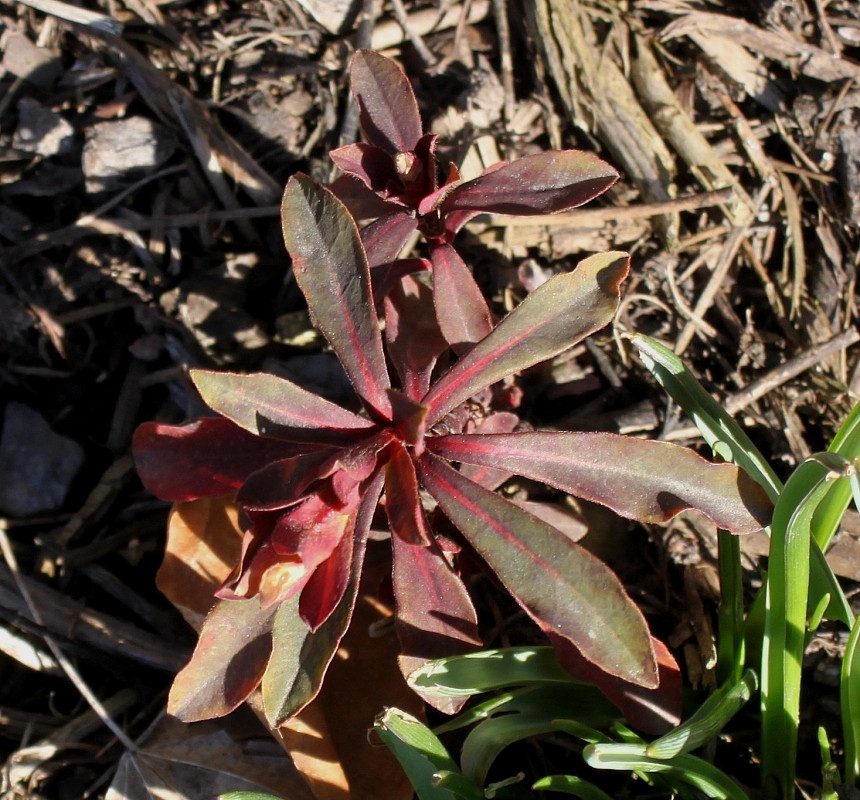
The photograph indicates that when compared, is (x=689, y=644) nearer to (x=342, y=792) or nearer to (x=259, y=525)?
(x=342, y=792)

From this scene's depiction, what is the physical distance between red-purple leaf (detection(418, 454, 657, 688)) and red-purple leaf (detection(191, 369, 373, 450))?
0.29m

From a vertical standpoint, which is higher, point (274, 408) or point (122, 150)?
point (122, 150)

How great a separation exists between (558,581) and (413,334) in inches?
28.9

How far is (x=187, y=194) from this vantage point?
8.47 ft

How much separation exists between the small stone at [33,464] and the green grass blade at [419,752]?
133cm

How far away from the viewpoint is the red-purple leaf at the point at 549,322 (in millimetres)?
1602

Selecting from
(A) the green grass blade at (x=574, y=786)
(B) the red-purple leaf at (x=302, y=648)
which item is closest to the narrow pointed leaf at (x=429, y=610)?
(B) the red-purple leaf at (x=302, y=648)

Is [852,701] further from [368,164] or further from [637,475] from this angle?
[368,164]

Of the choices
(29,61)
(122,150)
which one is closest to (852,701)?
(122,150)

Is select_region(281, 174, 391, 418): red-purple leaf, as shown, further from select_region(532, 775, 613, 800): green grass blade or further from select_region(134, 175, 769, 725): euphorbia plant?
select_region(532, 775, 613, 800): green grass blade

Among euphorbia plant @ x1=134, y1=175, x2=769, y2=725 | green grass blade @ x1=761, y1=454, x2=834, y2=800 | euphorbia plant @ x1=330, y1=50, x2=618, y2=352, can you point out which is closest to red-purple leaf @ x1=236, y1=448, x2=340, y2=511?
euphorbia plant @ x1=134, y1=175, x2=769, y2=725

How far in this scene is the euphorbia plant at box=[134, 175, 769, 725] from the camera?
1496 millimetres

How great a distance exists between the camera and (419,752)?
1.61m

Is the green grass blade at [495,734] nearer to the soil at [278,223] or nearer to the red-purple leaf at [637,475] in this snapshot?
the red-purple leaf at [637,475]
